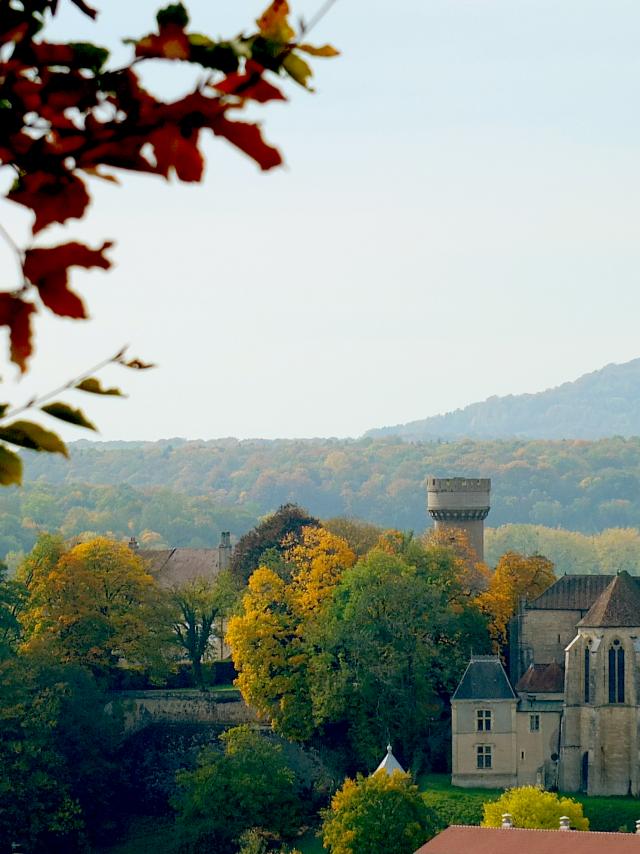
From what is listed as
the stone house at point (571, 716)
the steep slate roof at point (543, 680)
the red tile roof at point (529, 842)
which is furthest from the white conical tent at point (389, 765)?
the red tile roof at point (529, 842)

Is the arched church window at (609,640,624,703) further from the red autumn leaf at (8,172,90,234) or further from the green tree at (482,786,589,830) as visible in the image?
the red autumn leaf at (8,172,90,234)

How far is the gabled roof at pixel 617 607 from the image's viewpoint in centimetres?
5809

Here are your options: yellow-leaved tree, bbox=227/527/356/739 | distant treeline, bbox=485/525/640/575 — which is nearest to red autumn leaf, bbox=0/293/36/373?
yellow-leaved tree, bbox=227/527/356/739

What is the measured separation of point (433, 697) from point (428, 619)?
245 cm

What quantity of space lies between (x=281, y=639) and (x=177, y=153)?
5767 cm

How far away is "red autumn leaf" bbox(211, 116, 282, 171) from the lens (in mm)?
5504

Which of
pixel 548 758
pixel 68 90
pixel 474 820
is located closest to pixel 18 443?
pixel 68 90

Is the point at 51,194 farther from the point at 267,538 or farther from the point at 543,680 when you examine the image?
the point at 267,538

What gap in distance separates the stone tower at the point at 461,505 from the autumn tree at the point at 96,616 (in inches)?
620

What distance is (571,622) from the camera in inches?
2438

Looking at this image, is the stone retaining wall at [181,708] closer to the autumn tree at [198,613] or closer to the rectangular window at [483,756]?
the autumn tree at [198,613]

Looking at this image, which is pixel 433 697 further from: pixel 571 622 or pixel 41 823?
pixel 41 823

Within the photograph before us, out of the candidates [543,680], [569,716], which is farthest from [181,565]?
[569,716]

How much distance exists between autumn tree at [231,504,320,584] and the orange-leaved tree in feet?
212
